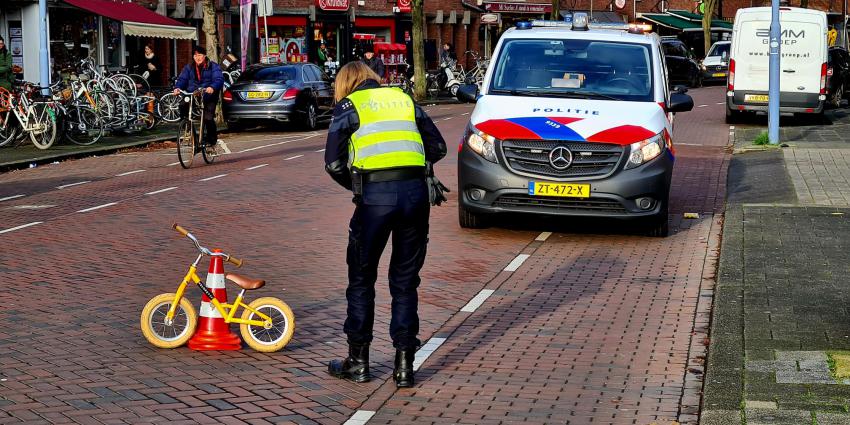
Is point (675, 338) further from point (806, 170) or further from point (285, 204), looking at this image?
point (806, 170)

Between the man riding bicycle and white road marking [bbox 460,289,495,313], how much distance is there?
10343mm

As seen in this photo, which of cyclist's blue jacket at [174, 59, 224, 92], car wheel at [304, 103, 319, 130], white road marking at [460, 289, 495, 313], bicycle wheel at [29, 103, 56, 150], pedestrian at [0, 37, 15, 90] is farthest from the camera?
car wheel at [304, 103, 319, 130]

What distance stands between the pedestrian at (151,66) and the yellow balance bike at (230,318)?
27.8 metres

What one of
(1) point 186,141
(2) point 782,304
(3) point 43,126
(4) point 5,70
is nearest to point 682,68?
(4) point 5,70

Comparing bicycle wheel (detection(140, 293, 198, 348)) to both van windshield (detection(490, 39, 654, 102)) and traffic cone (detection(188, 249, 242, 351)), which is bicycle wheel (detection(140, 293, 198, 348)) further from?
van windshield (detection(490, 39, 654, 102))

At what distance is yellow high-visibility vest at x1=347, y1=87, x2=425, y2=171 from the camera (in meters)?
6.86

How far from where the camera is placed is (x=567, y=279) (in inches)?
404

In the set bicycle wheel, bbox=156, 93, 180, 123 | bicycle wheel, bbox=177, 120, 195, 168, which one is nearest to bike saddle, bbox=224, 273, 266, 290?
bicycle wheel, bbox=177, 120, 195, 168

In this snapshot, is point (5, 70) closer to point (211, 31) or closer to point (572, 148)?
point (211, 31)

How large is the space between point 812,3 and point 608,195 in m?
77.4

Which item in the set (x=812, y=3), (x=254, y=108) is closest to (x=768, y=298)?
(x=254, y=108)

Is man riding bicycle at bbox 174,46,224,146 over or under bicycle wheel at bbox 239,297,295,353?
over

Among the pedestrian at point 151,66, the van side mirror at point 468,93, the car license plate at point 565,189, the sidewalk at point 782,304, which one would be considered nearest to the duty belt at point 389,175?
the sidewalk at point 782,304

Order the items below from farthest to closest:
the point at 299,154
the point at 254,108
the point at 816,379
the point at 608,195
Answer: the point at 254,108 → the point at 299,154 → the point at 608,195 → the point at 816,379
